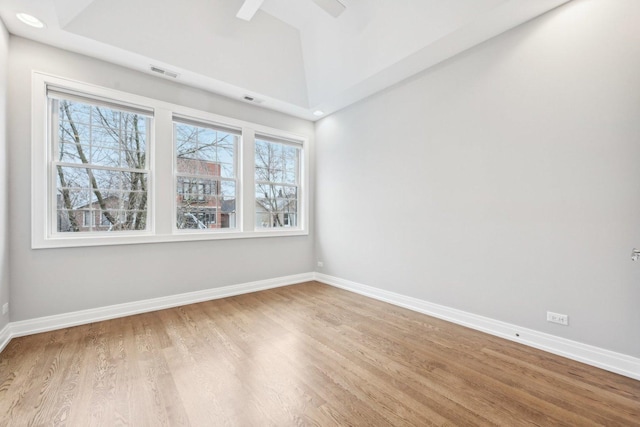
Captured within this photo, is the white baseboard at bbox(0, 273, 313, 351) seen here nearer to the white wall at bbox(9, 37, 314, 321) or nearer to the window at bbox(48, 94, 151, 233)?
the white wall at bbox(9, 37, 314, 321)

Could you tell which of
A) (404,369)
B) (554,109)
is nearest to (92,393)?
(404,369)

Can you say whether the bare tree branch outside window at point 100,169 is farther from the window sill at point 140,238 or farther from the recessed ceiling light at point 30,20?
the recessed ceiling light at point 30,20

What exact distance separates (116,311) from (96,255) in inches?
26.7

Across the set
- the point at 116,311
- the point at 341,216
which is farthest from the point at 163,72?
the point at 341,216

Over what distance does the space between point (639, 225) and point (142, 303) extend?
4803 mm

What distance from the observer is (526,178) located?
8.32 feet

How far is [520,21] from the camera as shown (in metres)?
2.50

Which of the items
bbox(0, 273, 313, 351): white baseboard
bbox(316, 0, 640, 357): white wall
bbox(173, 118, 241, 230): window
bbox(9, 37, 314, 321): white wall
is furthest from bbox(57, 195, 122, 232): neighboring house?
bbox(316, 0, 640, 357): white wall

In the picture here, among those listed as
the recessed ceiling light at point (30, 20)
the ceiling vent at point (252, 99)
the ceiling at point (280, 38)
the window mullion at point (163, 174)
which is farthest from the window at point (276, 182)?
the recessed ceiling light at point (30, 20)

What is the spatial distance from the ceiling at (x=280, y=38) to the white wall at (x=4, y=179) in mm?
264

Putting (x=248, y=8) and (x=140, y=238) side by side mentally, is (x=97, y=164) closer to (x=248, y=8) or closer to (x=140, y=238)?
(x=140, y=238)

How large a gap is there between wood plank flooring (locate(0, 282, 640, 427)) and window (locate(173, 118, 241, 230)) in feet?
4.76

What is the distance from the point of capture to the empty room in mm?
1894

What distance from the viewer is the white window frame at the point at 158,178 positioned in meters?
2.72
